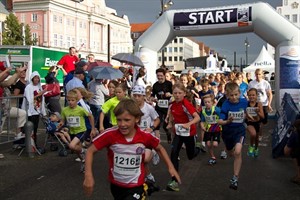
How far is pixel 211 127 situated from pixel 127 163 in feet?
16.0

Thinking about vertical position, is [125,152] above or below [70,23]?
below

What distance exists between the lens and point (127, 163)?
3752mm

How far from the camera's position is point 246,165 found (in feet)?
26.5

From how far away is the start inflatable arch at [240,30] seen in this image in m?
14.9

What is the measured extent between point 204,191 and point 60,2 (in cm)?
7470

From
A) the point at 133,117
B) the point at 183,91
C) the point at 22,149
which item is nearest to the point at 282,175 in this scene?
the point at 183,91

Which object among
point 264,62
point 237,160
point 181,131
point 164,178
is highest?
point 264,62

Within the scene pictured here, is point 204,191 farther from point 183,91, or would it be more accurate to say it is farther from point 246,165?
point 246,165

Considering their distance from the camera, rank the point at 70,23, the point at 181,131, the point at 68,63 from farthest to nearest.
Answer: the point at 70,23, the point at 68,63, the point at 181,131

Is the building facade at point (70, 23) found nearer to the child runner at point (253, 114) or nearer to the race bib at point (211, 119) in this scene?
the race bib at point (211, 119)

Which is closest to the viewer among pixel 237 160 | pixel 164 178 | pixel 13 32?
pixel 237 160

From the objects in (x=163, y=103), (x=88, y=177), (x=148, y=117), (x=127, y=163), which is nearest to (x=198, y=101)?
(x=163, y=103)

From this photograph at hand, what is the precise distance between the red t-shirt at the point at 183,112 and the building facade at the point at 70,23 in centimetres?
6762

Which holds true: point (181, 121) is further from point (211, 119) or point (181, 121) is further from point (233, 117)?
point (211, 119)
